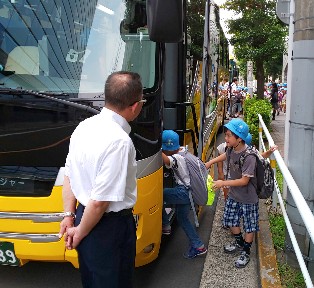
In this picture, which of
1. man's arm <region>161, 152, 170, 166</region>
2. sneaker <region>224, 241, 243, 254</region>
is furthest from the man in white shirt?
sneaker <region>224, 241, 243, 254</region>

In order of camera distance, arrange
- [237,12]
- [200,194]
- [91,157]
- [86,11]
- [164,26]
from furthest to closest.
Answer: [237,12], [200,194], [86,11], [164,26], [91,157]

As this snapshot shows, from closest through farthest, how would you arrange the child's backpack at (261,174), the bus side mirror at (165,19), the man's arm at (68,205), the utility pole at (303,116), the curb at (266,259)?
the man's arm at (68,205) < the bus side mirror at (165,19) < the utility pole at (303,116) < the curb at (266,259) < the child's backpack at (261,174)

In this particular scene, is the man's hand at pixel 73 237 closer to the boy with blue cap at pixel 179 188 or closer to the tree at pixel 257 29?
the boy with blue cap at pixel 179 188

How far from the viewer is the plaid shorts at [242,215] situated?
3.92 meters

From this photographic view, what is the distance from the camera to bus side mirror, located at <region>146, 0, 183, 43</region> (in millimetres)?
2922

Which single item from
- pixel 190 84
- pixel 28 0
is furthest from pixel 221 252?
pixel 28 0

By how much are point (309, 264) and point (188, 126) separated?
189cm

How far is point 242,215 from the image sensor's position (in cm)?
399

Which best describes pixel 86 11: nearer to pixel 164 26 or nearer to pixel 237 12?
pixel 164 26

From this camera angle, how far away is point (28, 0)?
3516mm

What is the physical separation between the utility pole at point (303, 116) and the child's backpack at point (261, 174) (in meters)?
0.29

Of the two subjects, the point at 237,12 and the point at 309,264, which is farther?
the point at 237,12

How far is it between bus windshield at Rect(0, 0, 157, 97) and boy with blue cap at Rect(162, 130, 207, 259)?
2.25ft

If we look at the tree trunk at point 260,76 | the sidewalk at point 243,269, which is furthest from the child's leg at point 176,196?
the tree trunk at point 260,76
